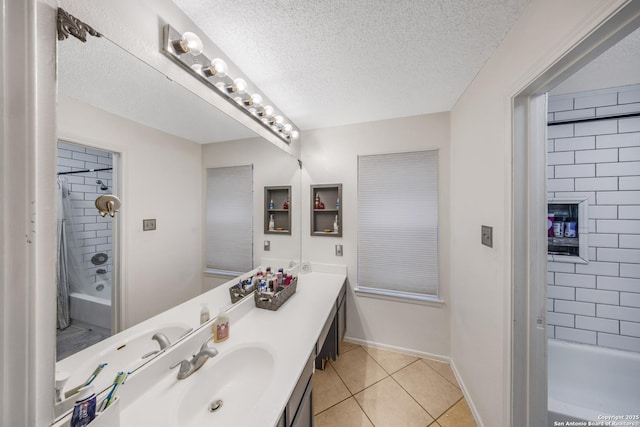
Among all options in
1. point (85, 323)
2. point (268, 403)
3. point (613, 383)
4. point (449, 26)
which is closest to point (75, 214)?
point (85, 323)

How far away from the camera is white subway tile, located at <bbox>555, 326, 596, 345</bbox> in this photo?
4.91ft

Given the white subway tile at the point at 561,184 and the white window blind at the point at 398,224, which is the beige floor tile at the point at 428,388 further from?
the white subway tile at the point at 561,184

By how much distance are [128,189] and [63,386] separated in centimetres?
59

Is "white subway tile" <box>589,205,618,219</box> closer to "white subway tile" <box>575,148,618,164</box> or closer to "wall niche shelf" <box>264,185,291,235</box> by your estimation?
"white subway tile" <box>575,148,618,164</box>

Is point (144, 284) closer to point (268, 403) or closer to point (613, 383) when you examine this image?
point (268, 403)

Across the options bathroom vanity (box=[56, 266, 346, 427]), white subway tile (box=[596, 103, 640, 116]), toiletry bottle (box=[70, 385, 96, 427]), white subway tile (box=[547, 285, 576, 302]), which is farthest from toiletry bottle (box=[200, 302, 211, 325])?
white subway tile (box=[596, 103, 640, 116])

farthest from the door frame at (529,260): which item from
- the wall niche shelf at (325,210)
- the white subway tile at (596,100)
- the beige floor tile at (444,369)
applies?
the wall niche shelf at (325,210)

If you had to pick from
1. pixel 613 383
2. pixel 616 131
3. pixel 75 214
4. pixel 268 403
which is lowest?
pixel 613 383

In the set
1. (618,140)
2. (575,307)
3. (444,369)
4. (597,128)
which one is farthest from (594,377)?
(597,128)

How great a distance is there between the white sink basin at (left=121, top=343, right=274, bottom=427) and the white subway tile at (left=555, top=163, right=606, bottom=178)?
94.6 inches

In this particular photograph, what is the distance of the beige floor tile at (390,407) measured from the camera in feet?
4.23

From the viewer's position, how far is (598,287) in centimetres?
148

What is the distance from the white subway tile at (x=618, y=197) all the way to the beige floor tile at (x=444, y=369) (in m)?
1.73

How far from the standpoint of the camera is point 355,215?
78.6 inches
